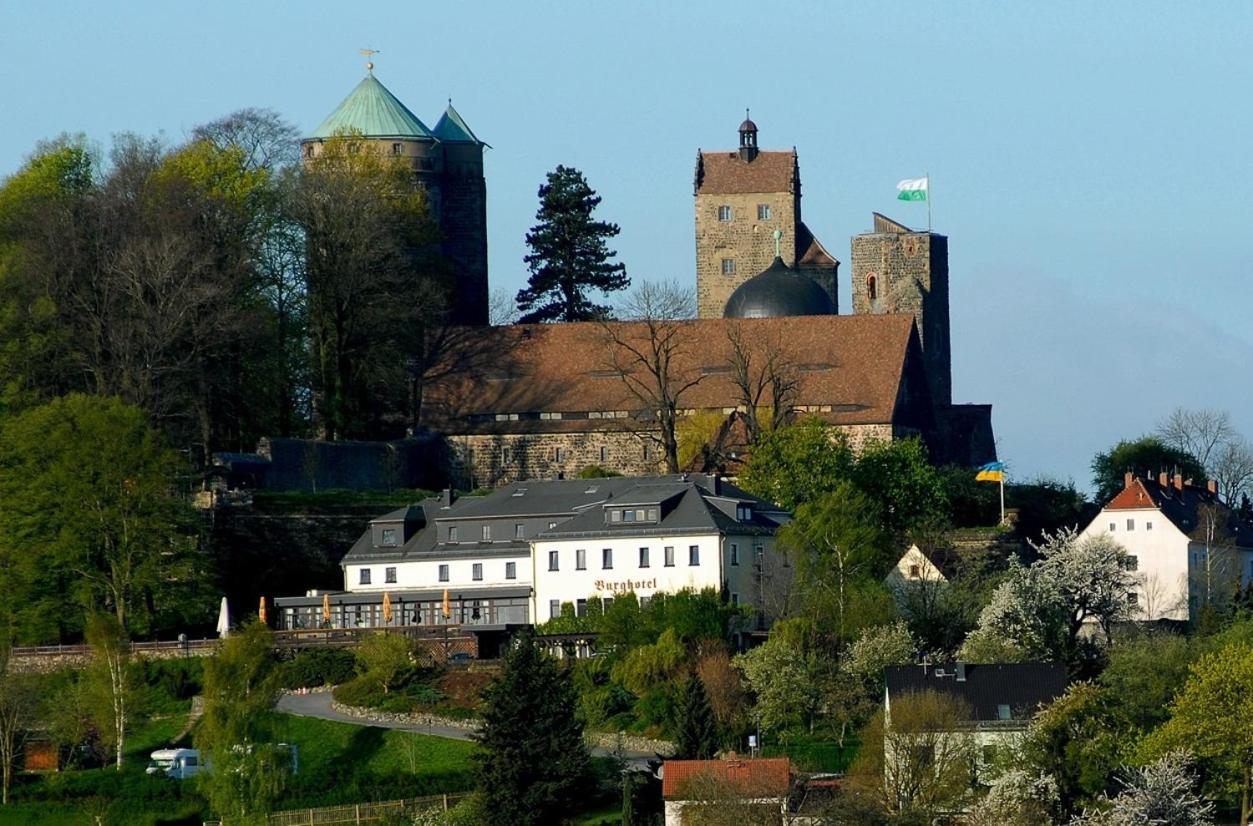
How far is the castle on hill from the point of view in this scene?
103m

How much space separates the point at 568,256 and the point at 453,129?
6.48 m

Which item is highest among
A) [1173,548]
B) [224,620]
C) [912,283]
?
[912,283]

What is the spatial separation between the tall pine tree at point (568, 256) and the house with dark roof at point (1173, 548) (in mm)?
25462

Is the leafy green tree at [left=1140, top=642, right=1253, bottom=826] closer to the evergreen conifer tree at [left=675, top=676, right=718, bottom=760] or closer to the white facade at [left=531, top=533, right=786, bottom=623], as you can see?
the evergreen conifer tree at [left=675, top=676, right=718, bottom=760]

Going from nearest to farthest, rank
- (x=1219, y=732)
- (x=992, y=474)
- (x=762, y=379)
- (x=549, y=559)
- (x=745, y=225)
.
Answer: (x=1219, y=732) < (x=549, y=559) < (x=992, y=474) < (x=762, y=379) < (x=745, y=225)

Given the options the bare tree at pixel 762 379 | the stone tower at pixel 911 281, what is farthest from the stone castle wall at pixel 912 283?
the bare tree at pixel 762 379

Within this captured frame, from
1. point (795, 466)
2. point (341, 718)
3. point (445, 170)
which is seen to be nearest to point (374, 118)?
point (445, 170)

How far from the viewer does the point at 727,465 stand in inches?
3858

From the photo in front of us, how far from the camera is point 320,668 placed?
78625 millimetres

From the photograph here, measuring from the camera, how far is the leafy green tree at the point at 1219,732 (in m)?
68.4

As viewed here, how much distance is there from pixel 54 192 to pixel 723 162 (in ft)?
101

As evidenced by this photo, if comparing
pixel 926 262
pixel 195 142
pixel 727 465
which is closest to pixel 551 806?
pixel 727 465

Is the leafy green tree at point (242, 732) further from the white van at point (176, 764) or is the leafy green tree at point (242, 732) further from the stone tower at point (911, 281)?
the stone tower at point (911, 281)

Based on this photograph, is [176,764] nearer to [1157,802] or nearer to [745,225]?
[1157,802]
